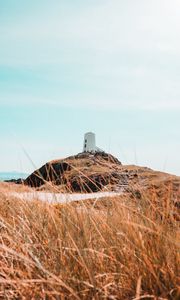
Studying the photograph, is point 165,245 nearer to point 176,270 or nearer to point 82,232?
point 176,270

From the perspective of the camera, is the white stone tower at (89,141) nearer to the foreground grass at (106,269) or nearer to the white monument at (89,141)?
the white monument at (89,141)

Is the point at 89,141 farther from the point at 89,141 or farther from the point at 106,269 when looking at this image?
the point at 106,269

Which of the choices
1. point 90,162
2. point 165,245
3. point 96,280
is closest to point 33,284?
point 96,280

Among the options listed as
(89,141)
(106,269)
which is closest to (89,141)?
(89,141)

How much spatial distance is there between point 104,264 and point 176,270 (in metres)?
0.41

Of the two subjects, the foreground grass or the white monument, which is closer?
the foreground grass

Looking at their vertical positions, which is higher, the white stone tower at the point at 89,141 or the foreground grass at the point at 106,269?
the white stone tower at the point at 89,141

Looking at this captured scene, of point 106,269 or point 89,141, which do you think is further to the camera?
point 89,141

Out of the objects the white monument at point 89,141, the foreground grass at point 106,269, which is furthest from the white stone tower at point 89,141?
the foreground grass at point 106,269

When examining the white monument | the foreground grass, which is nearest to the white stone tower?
the white monument

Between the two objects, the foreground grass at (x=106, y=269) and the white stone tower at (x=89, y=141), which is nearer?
the foreground grass at (x=106, y=269)

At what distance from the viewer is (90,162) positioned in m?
20.1

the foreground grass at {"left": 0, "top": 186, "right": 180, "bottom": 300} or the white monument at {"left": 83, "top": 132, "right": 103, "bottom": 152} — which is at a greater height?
the white monument at {"left": 83, "top": 132, "right": 103, "bottom": 152}

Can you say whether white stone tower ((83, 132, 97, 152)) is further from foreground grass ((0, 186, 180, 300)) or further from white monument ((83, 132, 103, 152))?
foreground grass ((0, 186, 180, 300))
